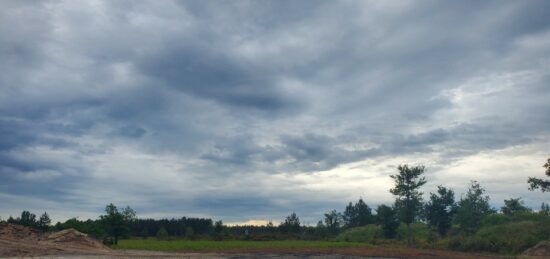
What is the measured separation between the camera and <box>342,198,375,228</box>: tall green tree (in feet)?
545

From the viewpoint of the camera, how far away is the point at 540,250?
4803 cm

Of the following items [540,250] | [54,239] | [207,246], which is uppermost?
[54,239]

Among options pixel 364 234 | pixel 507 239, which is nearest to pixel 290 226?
pixel 364 234

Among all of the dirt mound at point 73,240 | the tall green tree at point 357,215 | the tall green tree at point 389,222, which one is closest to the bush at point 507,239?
the tall green tree at point 389,222

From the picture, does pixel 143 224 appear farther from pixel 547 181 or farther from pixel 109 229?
pixel 547 181

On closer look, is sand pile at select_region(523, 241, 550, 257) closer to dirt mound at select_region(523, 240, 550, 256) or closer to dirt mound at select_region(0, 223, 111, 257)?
dirt mound at select_region(523, 240, 550, 256)

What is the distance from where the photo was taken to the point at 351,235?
111 m

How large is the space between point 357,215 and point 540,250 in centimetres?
12608

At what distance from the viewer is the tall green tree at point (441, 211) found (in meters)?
Answer: 109

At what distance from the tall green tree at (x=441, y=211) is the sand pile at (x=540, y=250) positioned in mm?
59647

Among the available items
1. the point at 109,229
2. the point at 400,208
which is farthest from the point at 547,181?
the point at 109,229

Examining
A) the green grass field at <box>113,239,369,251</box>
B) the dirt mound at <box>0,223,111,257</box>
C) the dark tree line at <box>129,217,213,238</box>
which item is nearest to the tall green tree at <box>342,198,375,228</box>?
the dark tree line at <box>129,217,213,238</box>

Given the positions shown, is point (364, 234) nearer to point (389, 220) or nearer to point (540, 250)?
point (389, 220)

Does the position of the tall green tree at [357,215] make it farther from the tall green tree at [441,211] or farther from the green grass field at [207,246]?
the green grass field at [207,246]
